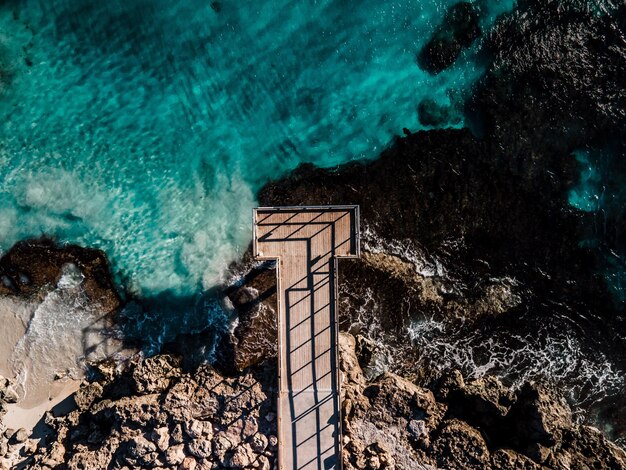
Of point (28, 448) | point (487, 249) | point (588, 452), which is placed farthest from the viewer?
point (487, 249)

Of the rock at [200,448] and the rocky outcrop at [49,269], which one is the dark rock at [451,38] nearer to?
the rocky outcrop at [49,269]

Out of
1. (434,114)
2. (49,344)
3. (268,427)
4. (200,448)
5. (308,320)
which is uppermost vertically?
(434,114)

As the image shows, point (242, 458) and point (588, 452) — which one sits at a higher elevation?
point (242, 458)

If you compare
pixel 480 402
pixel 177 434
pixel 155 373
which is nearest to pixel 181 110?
pixel 155 373

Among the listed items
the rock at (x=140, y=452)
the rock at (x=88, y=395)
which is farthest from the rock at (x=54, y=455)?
the rock at (x=140, y=452)

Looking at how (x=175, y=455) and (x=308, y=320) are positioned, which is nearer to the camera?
(x=308, y=320)

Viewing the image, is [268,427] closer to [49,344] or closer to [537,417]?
[49,344]
